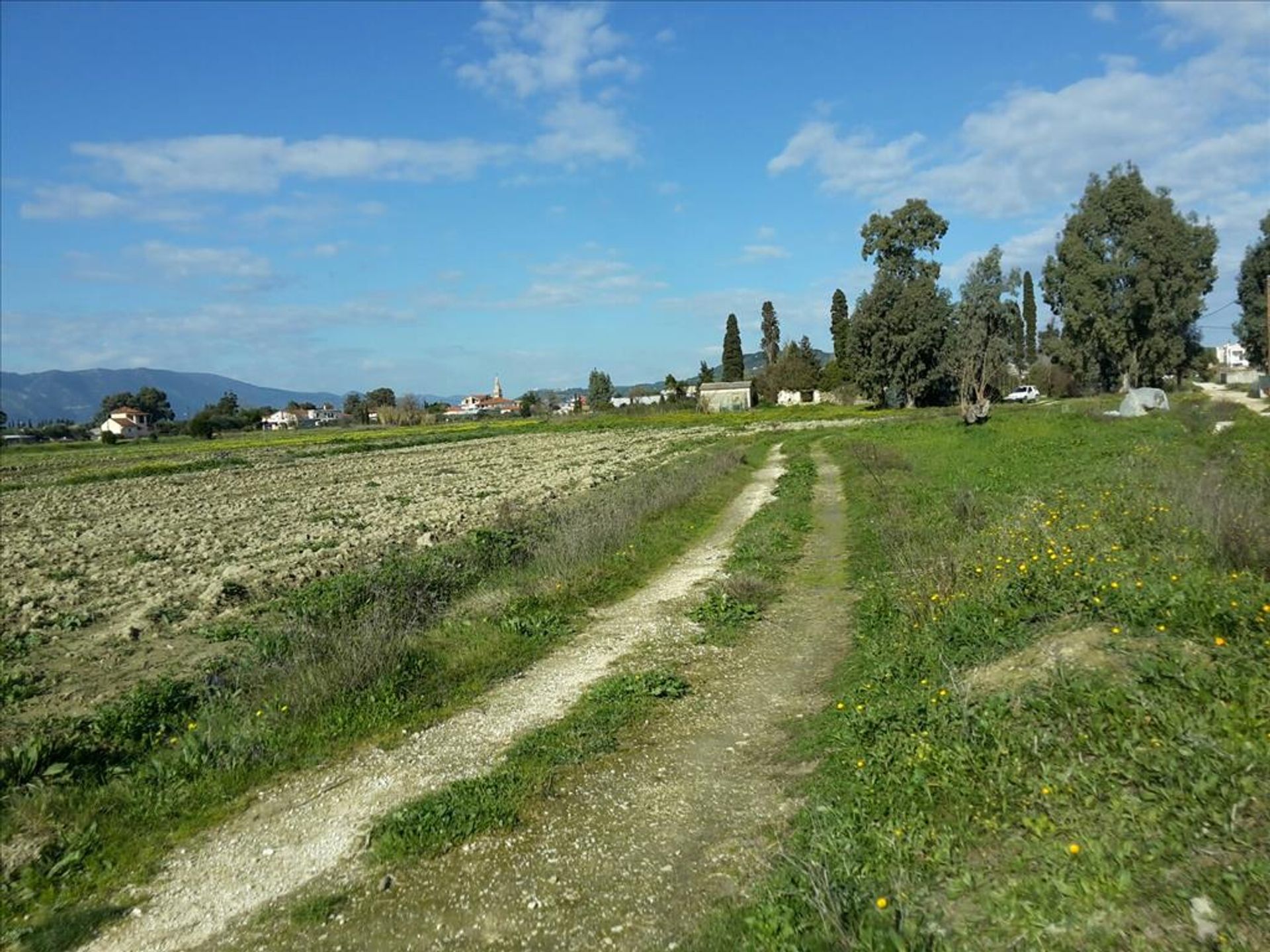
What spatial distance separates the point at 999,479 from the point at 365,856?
16818mm

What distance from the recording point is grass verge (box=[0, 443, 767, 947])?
5.59 meters

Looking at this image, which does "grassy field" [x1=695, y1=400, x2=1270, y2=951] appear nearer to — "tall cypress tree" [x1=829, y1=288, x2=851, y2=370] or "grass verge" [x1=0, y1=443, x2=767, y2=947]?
"grass verge" [x1=0, y1=443, x2=767, y2=947]

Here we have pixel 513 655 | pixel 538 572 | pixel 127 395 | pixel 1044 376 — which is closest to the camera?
pixel 513 655

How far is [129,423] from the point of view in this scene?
132125mm

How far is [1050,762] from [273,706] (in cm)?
638

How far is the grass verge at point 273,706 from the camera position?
5.59 m

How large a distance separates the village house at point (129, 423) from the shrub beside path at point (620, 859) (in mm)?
122677

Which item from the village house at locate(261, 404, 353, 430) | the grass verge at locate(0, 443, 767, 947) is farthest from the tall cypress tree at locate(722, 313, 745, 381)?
the grass verge at locate(0, 443, 767, 947)

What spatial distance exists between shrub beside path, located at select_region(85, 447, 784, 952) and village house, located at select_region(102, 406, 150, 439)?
396 feet

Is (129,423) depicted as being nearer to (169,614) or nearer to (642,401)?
(642,401)

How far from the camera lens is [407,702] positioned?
7.73 m

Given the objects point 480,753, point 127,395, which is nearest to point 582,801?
point 480,753

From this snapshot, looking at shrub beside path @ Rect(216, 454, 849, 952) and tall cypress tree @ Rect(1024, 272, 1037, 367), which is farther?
tall cypress tree @ Rect(1024, 272, 1037, 367)

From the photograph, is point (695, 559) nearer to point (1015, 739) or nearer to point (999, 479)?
point (999, 479)
